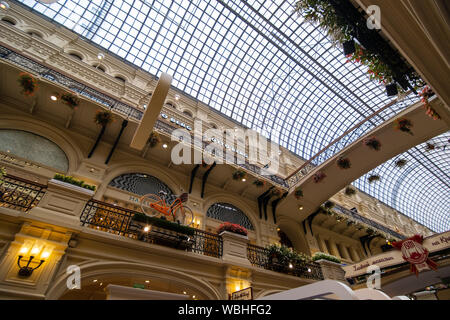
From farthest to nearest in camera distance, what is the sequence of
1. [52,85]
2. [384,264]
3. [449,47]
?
[384,264] < [52,85] < [449,47]

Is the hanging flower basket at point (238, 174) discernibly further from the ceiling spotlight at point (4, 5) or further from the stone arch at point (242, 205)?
the ceiling spotlight at point (4, 5)

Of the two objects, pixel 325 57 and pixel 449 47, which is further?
pixel 325 57

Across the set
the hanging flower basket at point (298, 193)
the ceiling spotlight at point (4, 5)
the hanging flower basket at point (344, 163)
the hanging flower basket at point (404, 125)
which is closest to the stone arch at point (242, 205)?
the hanging flower basket at point (298, 193)

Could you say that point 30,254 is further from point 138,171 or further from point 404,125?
point 404,125

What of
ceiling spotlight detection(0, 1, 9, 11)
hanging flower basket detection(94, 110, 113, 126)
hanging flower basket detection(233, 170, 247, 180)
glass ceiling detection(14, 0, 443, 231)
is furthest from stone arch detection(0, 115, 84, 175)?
glass ceiling detection(14, 0, 443, 231)

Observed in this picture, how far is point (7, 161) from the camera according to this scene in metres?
8.21

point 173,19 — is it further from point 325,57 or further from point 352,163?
point 352,163

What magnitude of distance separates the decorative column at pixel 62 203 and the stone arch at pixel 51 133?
3.36 m

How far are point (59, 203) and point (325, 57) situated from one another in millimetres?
21446

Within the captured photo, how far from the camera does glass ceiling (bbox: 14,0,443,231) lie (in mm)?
16156

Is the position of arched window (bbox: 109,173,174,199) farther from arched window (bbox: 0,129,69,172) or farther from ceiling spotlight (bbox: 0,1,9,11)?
ceiling spotlight (bbox: 0,1,9,11)

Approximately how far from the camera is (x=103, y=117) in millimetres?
9641
